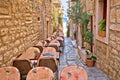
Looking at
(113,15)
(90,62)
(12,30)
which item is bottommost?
(90,62)

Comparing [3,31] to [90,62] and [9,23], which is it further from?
[90,62]

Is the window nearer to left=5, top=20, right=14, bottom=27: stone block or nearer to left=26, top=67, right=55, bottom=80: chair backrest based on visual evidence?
left=5, top=20, right=14, bottom=27: stone block

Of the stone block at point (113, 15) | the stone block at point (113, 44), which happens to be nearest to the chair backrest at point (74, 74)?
the stone block at point (113, 44)

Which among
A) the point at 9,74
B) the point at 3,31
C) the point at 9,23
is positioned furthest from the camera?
the point at 9,23

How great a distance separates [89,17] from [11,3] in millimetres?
4500

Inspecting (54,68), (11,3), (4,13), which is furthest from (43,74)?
(11,3)

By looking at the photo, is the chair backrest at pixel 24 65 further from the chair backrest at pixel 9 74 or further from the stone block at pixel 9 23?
the chair backrest at pixel 9 74

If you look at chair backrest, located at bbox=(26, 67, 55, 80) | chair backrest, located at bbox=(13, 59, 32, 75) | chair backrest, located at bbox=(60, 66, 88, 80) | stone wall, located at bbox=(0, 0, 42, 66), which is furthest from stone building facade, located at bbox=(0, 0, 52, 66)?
chair backrest, located at bbox=(60, 66, 88, 80)

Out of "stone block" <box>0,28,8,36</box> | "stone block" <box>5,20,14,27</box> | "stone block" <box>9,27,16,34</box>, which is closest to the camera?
"stone block" <box>0,28,8,36</box>

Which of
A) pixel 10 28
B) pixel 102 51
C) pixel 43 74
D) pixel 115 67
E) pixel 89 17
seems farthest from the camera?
pixel 89 17

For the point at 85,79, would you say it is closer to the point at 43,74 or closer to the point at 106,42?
the point at 43,74

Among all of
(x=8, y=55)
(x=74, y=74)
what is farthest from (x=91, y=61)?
(x=74, y=74)

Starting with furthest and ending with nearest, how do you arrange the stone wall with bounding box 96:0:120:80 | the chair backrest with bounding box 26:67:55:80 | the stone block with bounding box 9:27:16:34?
the stone wall with bounding box 96:0:120:80 < the stone block with bounding box 9:27:16:34 < the chair backrest with bounding box 26:67:55:80

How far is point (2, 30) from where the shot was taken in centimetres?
426
